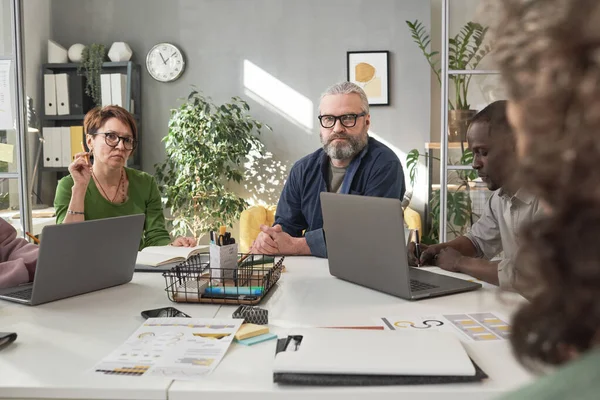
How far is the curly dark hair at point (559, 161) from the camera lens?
0.41m

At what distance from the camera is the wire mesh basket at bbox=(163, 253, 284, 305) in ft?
5.47

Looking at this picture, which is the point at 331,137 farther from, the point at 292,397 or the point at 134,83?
the point at 134,83

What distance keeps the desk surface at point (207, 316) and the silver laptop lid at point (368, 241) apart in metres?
0.04

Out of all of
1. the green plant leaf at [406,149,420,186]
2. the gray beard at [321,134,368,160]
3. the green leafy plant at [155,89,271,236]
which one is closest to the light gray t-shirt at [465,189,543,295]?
the gray beard at [321,134,368,160]

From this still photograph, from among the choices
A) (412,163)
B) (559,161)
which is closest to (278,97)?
(412,163)

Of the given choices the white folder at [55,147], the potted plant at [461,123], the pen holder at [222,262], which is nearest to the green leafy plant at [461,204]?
the potted plant at [461,123]

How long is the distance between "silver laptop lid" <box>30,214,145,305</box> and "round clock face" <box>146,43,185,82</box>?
139 inches

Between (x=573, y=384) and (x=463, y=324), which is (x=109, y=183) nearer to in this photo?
(x=463, y=324)

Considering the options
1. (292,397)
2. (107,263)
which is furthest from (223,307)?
(292,397)

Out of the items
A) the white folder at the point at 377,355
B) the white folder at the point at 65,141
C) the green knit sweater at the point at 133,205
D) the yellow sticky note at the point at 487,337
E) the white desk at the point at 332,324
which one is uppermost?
the white folder at the point at 65,141

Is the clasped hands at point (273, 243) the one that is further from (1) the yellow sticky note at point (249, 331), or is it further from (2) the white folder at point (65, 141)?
(2) the white folder at point (65, 141)

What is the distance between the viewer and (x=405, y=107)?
5.14 meters

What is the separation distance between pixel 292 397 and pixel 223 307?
63cm

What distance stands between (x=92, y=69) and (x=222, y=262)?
3.68 m
